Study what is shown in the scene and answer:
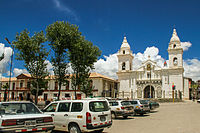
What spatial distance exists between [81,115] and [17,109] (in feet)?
7.97

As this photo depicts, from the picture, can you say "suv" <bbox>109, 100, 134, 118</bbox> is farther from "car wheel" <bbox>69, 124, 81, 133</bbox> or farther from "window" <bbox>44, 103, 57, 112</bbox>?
"car wheel" <bbox>69, 124, 81, 133</bbox>

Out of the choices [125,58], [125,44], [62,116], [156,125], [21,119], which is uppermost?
[125,44]

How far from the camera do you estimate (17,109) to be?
725cm

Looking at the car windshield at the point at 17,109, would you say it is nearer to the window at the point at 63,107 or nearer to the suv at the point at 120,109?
the window at the point at 63,107

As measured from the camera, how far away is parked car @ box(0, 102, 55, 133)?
6.25 m

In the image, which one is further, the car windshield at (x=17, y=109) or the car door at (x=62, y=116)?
the car door at (x=62, y=116)

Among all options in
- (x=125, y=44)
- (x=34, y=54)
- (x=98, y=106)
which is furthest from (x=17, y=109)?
(x=125, y=44)

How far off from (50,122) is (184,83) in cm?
5661

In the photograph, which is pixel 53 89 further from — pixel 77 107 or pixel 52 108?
pixel 77 107

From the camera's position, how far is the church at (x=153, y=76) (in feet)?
183

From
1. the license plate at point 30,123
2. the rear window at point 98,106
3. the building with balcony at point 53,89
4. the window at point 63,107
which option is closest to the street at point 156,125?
the rear window at point 98,106

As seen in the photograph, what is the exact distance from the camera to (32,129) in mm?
6637

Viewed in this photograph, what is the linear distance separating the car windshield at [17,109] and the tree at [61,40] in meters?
A: 16.2

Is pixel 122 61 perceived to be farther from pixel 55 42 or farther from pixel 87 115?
pixel 87 115
